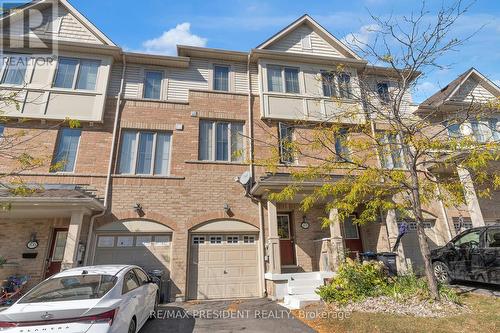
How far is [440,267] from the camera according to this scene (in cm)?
877

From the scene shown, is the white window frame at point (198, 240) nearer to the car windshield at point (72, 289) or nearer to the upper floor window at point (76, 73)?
the car windshield at point (72, 289)

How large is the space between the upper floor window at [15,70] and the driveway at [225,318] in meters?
10.9

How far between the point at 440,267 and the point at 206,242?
7.90 metres

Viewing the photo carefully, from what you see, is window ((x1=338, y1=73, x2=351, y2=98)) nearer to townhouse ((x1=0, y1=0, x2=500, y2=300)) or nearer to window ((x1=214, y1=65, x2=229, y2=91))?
townhouse ((x1=0, y1=0, x2=500, y2=300))

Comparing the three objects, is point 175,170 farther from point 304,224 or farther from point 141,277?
point 304,224

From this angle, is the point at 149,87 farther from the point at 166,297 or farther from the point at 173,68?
the point at 166,297

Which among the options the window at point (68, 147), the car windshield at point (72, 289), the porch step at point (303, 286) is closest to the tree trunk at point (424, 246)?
the porch step at point (303, 286)

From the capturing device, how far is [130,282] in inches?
218

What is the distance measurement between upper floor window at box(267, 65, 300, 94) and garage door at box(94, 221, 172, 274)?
26.1 feet

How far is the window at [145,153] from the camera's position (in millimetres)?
11109

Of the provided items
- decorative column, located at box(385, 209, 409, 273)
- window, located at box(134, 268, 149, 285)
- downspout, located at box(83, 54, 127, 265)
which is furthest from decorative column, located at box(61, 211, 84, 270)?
decorative column, located at box(385, 209, 409, 273)

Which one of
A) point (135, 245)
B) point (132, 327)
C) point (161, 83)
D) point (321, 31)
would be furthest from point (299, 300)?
point (321, 31)

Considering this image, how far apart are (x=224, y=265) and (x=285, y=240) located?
268cm

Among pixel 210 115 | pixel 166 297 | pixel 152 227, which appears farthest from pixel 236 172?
pixel 166 297
